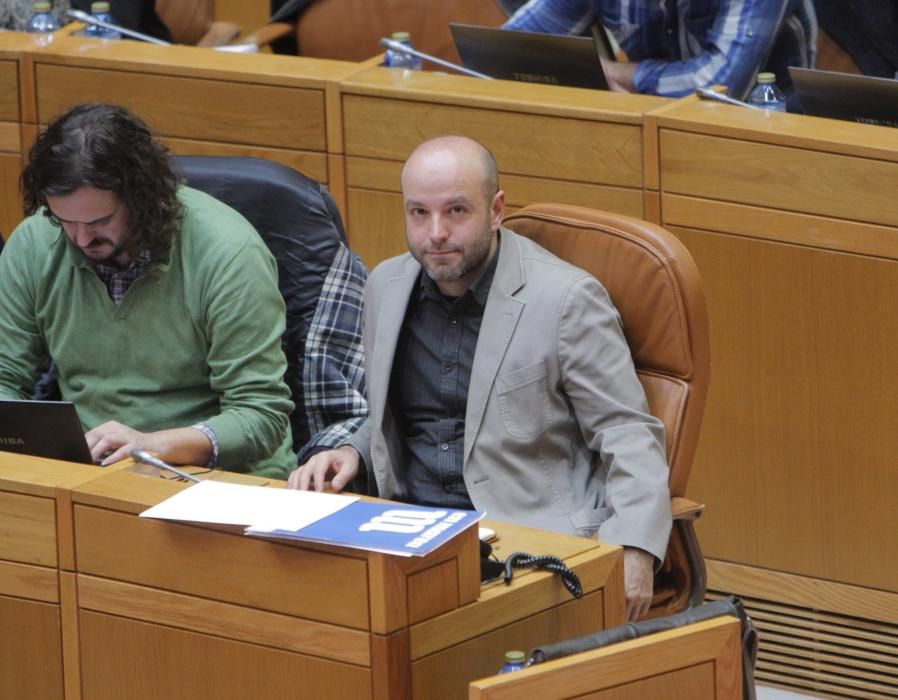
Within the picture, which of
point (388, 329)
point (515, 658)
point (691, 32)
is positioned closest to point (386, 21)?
point (691, 32)

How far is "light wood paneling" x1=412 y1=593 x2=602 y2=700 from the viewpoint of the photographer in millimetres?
2106

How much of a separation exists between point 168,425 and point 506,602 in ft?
3.41

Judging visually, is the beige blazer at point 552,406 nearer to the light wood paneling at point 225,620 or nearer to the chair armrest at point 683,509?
the chair armrest at point 683,509

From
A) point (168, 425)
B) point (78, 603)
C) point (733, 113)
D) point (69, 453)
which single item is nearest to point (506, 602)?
point (78, 603)

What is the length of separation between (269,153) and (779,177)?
1279mm

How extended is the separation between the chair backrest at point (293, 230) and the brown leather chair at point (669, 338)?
59 cm

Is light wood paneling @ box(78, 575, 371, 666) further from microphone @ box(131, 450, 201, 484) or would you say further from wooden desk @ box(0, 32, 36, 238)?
wooden desk @ box(0, 32, 36, 238)

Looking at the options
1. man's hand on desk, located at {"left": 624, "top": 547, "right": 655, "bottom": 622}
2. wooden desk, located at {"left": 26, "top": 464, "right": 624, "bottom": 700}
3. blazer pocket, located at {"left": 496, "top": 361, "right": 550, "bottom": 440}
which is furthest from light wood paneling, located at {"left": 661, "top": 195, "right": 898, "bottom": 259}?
wooden desk, located at {"left": 26, "top": 464, "right": 624, "bottom": 700}

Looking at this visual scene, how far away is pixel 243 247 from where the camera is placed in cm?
302

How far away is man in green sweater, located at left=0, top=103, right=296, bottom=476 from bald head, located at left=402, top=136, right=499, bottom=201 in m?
0.37

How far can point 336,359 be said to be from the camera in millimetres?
3254

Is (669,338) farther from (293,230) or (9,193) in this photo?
(9,193)

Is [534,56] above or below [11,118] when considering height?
above

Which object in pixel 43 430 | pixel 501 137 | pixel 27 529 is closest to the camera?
pixel 27 529
